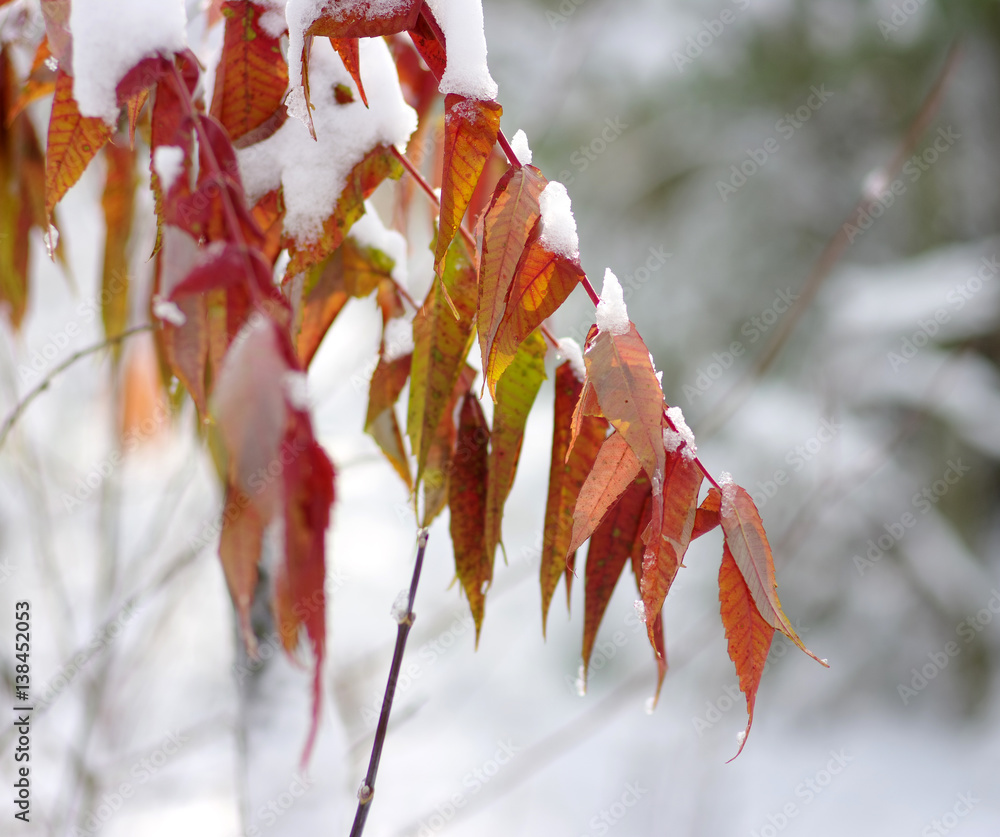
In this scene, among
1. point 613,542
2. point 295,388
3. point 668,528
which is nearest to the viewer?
point 295,388

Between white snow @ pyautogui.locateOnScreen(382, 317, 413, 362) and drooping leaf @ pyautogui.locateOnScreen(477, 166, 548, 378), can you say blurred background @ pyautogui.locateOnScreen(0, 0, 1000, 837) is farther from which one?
drooping leaf @ pyautogui.locateOnScreen(477, 166, 548, 378)

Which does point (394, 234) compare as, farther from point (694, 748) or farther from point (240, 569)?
point (694, 748)

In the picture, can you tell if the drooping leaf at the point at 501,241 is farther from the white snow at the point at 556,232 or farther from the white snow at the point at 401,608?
the white snow at the point at 401,608

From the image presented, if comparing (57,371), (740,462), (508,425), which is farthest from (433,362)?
(740,462)

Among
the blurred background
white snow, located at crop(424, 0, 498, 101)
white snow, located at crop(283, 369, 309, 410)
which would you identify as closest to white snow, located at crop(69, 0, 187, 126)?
white snow, located at crop(424, 0, 498, 101)

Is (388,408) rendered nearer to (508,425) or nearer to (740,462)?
(508,425)

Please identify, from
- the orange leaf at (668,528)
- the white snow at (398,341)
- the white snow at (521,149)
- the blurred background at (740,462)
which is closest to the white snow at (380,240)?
the white snow at (398,341)
